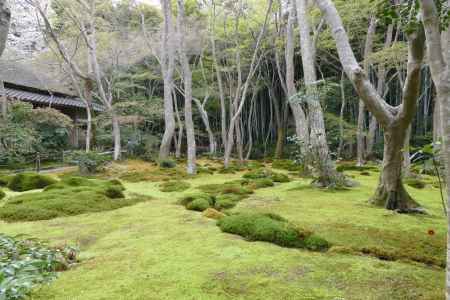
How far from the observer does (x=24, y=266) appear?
1.74 meters

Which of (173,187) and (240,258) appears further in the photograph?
(173,187)

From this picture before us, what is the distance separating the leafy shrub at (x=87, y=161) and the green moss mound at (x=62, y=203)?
5.09 meters

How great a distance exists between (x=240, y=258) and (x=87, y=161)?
10.2 m

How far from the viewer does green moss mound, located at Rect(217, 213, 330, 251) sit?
3.10 m

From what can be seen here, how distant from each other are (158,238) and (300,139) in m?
5.10

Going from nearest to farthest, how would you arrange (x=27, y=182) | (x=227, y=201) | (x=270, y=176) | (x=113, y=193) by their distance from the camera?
(x=227, y=201), (x=113, y=193), (x=27, y=182), (x=270, y=176)

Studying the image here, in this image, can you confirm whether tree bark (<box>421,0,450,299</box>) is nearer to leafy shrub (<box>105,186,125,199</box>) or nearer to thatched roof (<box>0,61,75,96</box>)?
leafy shrub (<box>105,186,125,199</box>)

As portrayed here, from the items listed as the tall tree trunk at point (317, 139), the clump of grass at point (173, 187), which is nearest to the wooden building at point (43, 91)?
the clump of grass at point (173, 187)

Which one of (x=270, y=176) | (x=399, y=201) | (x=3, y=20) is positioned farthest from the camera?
(x=270, y=176)

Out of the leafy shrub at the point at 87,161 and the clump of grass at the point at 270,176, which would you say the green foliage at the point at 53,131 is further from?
the clump of grass at the point at 270,176

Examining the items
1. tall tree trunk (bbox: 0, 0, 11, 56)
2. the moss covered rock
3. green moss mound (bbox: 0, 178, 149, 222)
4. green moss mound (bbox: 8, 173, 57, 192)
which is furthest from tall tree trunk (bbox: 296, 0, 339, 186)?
green moss mound (bbox: 8, 173, 57, 192)

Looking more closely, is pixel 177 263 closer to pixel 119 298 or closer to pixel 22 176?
pixel 119 298

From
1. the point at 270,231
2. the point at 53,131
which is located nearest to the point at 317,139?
the point at 270,231

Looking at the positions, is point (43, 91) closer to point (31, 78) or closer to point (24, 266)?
point (31, 78)
